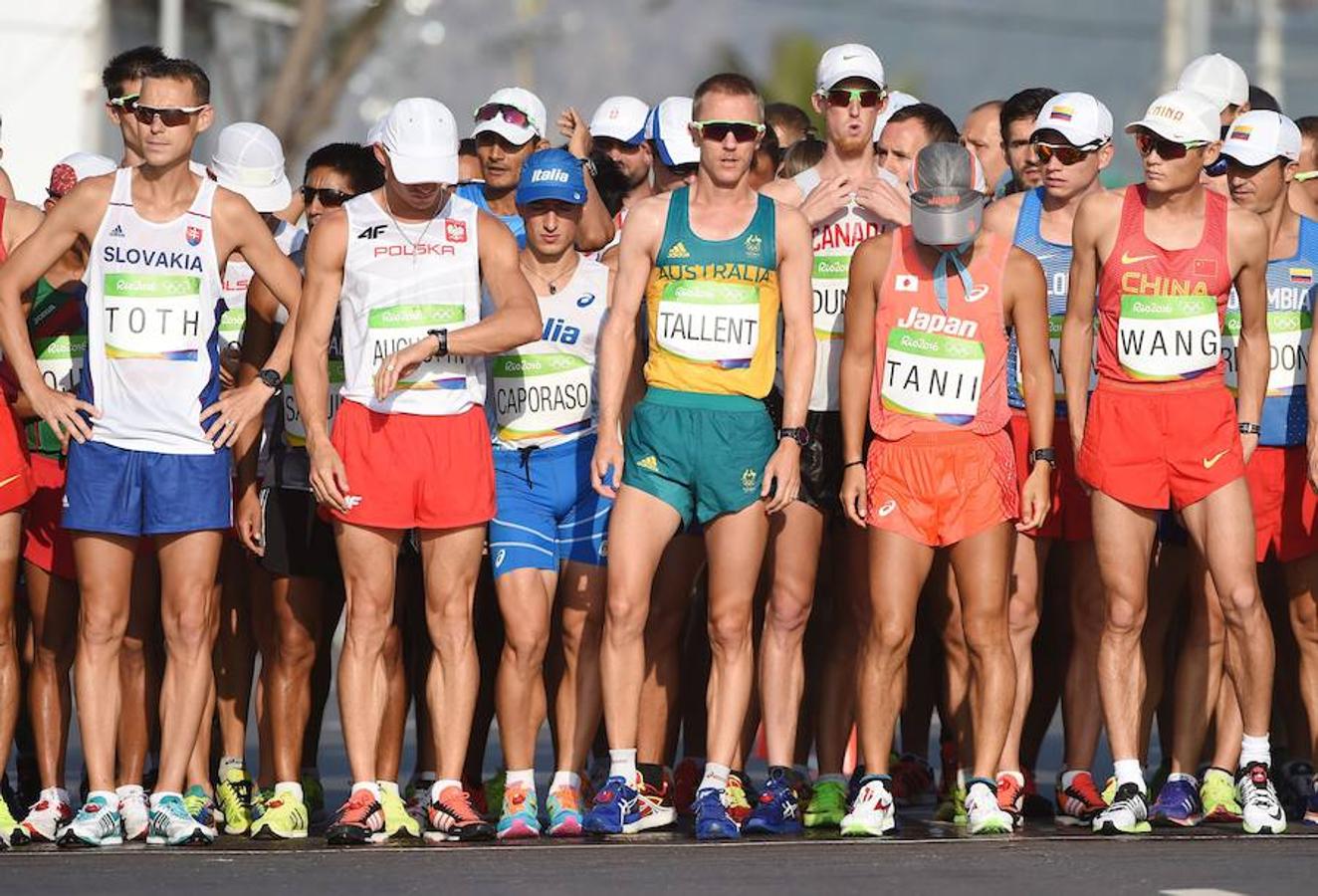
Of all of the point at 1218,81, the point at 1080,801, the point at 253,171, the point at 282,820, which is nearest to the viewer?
the point at 282,820

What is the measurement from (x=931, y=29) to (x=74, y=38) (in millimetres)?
52861

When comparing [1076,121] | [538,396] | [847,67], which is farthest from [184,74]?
[1076,121]

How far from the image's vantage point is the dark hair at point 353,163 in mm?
11742

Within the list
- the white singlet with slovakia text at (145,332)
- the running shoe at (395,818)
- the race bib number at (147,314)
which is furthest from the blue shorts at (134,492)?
the running shoe at (395,818)

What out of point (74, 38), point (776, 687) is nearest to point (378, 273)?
point (776, 687)

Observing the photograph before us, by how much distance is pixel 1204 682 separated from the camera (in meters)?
11.3

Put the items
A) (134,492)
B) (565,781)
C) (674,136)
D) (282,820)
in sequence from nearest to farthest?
(134,492) → (282,820) → (565,781) → (674,136)

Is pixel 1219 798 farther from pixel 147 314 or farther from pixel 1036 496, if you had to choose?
pixel 147 314

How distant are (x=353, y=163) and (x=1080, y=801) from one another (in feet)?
13.0

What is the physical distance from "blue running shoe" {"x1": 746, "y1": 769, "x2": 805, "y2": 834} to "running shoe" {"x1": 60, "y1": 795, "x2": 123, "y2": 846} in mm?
2371

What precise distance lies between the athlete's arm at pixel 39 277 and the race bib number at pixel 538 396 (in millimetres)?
1626

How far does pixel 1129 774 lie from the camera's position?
10.7 metres

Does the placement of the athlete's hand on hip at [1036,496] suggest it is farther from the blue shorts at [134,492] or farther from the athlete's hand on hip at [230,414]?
the blue shorts at [134,492]

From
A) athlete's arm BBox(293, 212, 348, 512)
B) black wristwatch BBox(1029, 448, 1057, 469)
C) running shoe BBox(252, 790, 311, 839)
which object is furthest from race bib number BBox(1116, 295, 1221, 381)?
running shoe BBox(252, 790, 311, 839)
